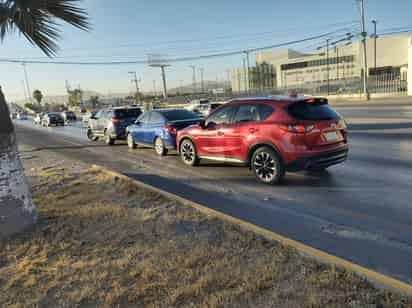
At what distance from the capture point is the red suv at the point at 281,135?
5.88m

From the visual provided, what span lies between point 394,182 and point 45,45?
619 cm

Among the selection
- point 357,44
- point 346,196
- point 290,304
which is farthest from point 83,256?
point 357,44

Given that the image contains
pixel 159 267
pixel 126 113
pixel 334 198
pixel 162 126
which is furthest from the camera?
pixel 126 113

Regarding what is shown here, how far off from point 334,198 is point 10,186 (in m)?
4.80

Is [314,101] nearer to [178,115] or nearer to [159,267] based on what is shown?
[159,267]

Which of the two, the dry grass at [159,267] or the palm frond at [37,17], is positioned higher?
the palm frond at [37,17]

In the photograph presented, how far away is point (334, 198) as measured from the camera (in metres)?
5.36

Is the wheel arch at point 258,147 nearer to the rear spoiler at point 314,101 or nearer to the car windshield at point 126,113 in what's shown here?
the rear spoiler at point 314,101

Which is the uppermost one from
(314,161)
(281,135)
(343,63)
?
(343,63)

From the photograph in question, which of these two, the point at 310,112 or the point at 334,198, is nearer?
the point at 334,198

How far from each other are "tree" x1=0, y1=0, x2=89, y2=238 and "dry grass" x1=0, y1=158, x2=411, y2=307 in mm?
263

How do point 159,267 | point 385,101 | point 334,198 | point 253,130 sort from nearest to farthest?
1. point 159,267
2. point 334,198
3. point 253,130
4. point 385,101

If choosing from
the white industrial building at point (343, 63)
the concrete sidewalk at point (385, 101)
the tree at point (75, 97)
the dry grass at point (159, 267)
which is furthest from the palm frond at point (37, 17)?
the tree at point (75, 97)

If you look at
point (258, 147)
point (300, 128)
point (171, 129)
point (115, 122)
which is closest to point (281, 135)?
point (300, 128)
